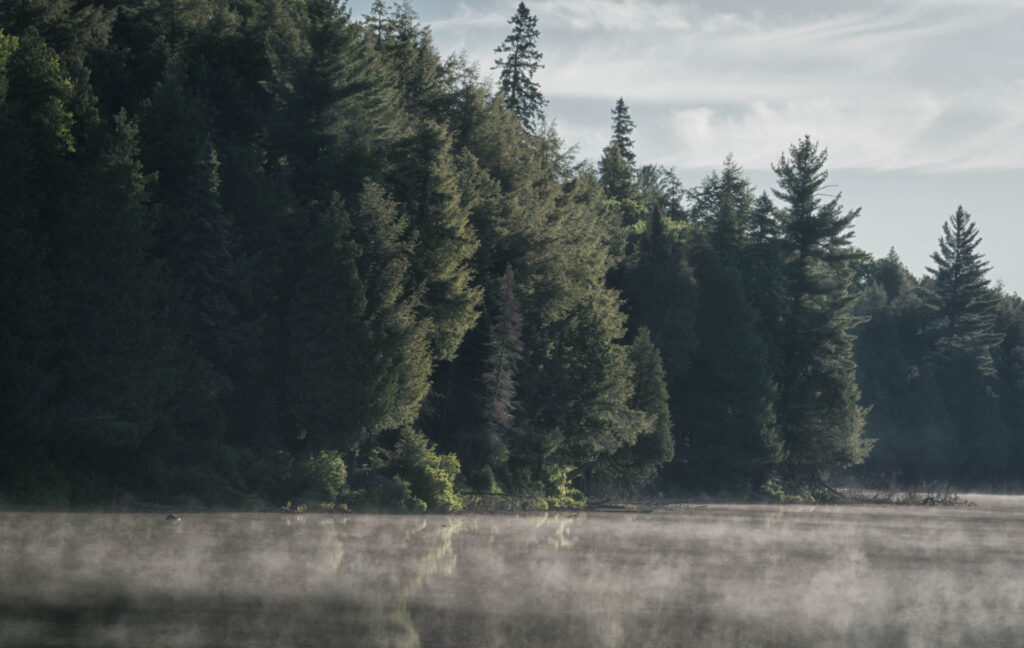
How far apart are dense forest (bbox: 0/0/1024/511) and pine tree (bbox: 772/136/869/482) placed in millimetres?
217

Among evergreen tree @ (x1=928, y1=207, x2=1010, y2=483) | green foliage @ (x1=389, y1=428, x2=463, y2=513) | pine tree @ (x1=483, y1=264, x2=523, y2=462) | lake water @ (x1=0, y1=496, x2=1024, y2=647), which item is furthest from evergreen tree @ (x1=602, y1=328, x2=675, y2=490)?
evergreen tree @ (x1=928, y1=207, x2=1010, y2=483)

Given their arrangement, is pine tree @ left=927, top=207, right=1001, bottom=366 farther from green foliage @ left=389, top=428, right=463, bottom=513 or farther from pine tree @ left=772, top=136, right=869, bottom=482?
green foliage @ left=389, top=428, right=463, bottom=513

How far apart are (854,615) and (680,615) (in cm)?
323

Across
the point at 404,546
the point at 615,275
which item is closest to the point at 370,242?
the point at 404,546

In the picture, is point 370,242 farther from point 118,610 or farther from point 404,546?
point 118,610

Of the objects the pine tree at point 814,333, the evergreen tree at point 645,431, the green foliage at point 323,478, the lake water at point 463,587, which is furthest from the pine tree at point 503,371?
the pine tree at point 814,333

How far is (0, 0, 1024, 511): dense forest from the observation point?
34.3m

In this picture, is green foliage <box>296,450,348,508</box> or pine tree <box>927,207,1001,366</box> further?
pine tree <box>927,207,1001,366</box>

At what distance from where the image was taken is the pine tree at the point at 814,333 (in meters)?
78.3

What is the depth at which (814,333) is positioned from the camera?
81.4 meters

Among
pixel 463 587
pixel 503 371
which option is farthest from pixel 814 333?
pixel 463 587

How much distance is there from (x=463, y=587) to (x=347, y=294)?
82.0ft

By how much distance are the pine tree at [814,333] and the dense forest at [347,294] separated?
217 mm

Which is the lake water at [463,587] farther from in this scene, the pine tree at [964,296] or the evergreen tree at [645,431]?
the pine tree at [964,296]
